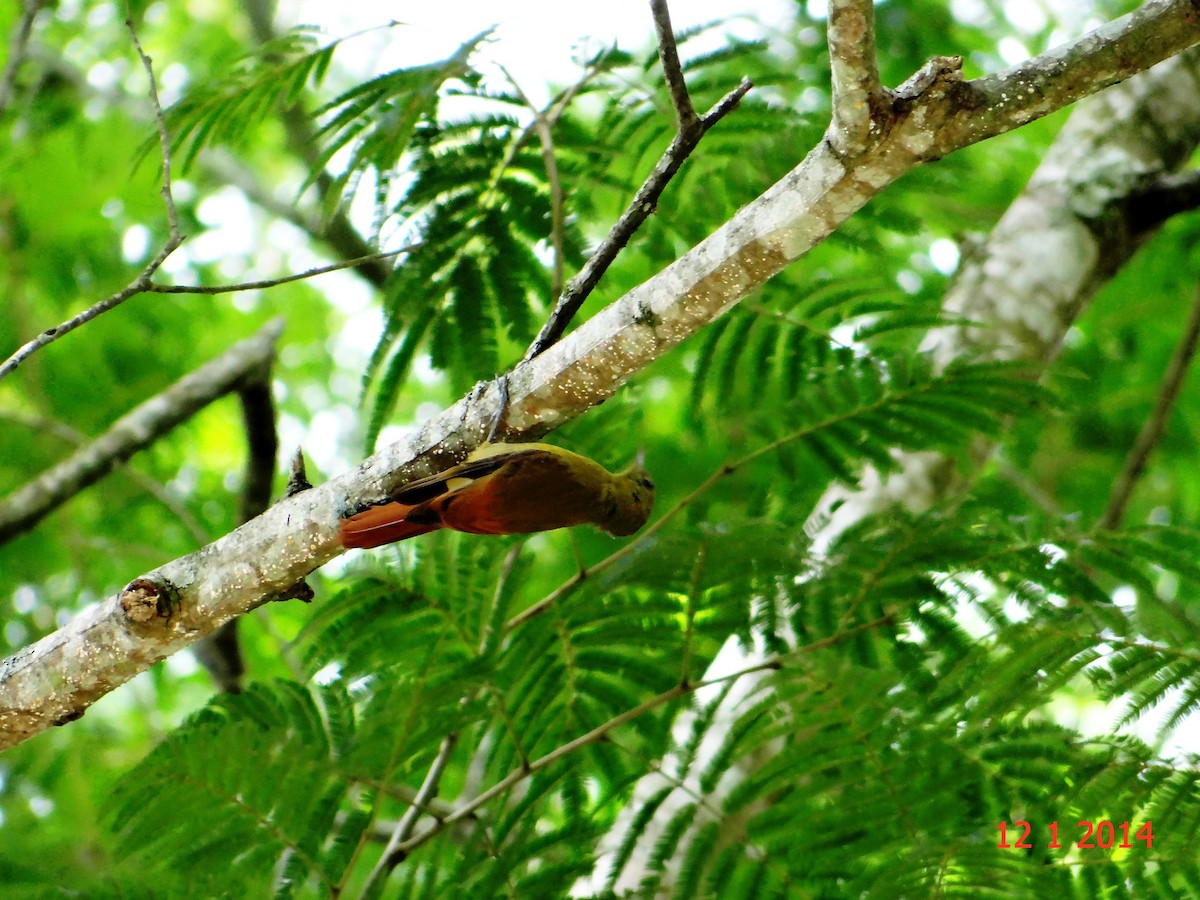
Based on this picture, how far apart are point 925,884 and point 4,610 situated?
4.75 meters

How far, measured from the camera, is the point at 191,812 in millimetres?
2691

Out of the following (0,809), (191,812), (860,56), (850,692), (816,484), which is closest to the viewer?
(860,56)

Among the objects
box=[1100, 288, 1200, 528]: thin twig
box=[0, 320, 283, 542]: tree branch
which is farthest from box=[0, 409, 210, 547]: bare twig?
box=[1100, 288, 1200, 528]: thin twig

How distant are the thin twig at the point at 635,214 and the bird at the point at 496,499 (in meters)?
0.25

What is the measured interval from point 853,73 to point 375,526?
3.97ft

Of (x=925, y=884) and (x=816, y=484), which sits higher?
(x=816, y=484)

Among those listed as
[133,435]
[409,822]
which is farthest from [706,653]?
[133,435]

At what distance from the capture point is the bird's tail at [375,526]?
223 cm

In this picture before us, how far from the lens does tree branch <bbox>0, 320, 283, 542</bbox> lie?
436 centimetres

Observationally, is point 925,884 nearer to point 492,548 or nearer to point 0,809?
A: point 492,548

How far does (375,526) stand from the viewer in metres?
2.23

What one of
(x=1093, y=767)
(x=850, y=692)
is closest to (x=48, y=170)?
(x=850, y=692)

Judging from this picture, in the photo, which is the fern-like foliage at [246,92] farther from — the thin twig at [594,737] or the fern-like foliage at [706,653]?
the thin twig at [594,737]

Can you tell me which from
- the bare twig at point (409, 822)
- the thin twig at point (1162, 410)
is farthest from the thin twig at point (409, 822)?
the thin twig at point (1162, 410)
